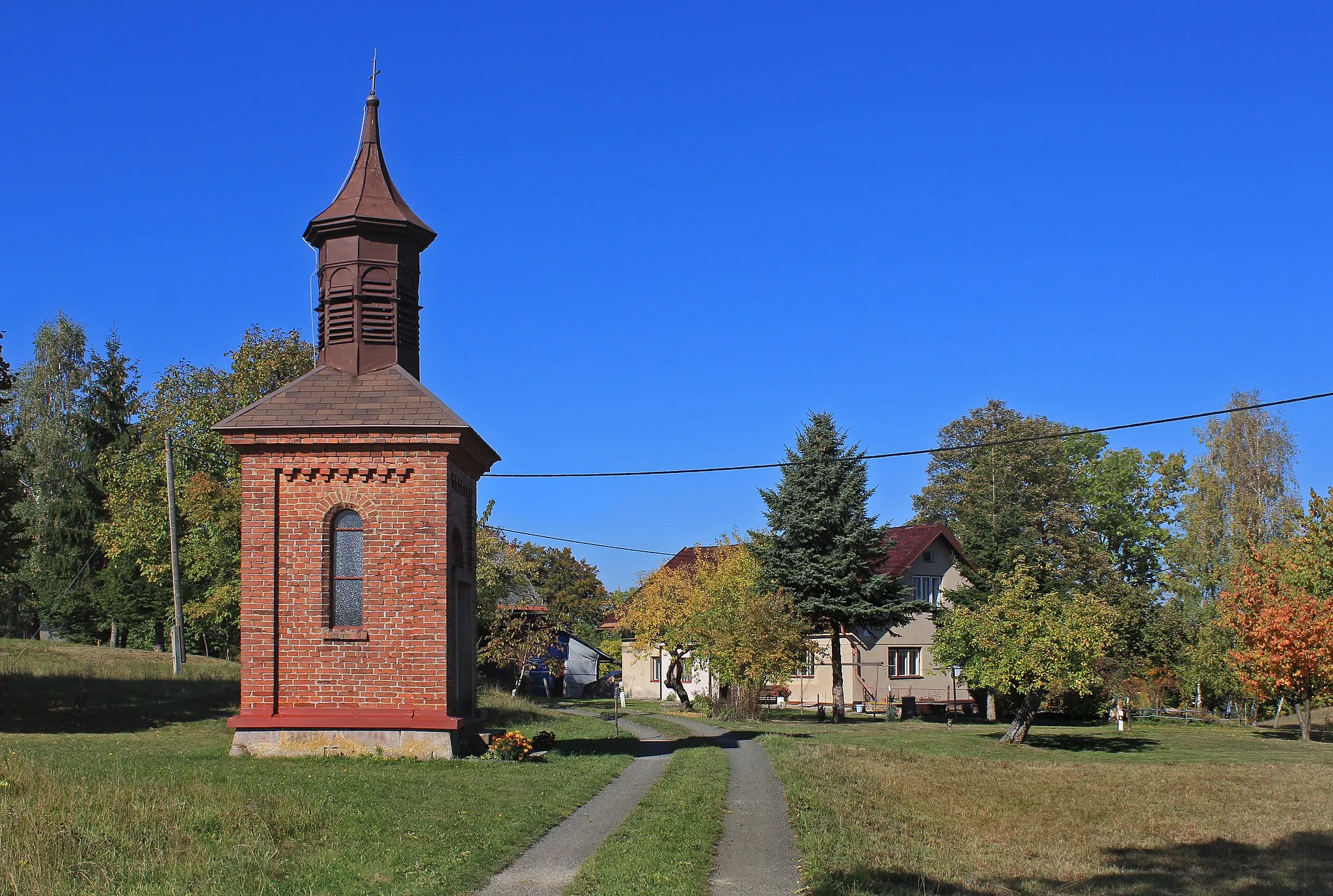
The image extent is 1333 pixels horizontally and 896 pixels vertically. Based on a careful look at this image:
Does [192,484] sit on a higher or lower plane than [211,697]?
higher

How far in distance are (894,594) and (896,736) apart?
9.36 m

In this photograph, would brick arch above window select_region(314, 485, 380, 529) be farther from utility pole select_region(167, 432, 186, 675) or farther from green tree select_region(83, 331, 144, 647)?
green tree select_region(83, 331, 144, 647)

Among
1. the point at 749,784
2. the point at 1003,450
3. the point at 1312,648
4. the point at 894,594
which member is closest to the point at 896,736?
the point at 894,594

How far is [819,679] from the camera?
4950 cm

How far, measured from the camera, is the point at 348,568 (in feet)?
60.5

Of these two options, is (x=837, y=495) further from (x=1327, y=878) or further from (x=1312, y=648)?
(x=1327, y=878)

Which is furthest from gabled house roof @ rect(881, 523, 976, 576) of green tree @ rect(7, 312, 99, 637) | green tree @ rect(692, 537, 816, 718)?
green tree @ rect(7, 312, 99, 637)

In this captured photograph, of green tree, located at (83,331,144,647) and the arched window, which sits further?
green tree, located at (83,331,144,647)

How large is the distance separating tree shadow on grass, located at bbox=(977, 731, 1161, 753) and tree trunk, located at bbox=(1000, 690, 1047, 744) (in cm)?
34

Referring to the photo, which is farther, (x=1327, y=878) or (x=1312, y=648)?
(x=1312, y=648)

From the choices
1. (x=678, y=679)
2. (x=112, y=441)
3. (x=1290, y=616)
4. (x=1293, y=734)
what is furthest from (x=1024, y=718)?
(x=112, y=441)

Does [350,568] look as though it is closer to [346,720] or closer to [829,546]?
[346,720]

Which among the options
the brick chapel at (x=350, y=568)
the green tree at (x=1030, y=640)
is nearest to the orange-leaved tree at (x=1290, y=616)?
the green tree at (x=1030, y=640)

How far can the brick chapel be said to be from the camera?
1748 cm
